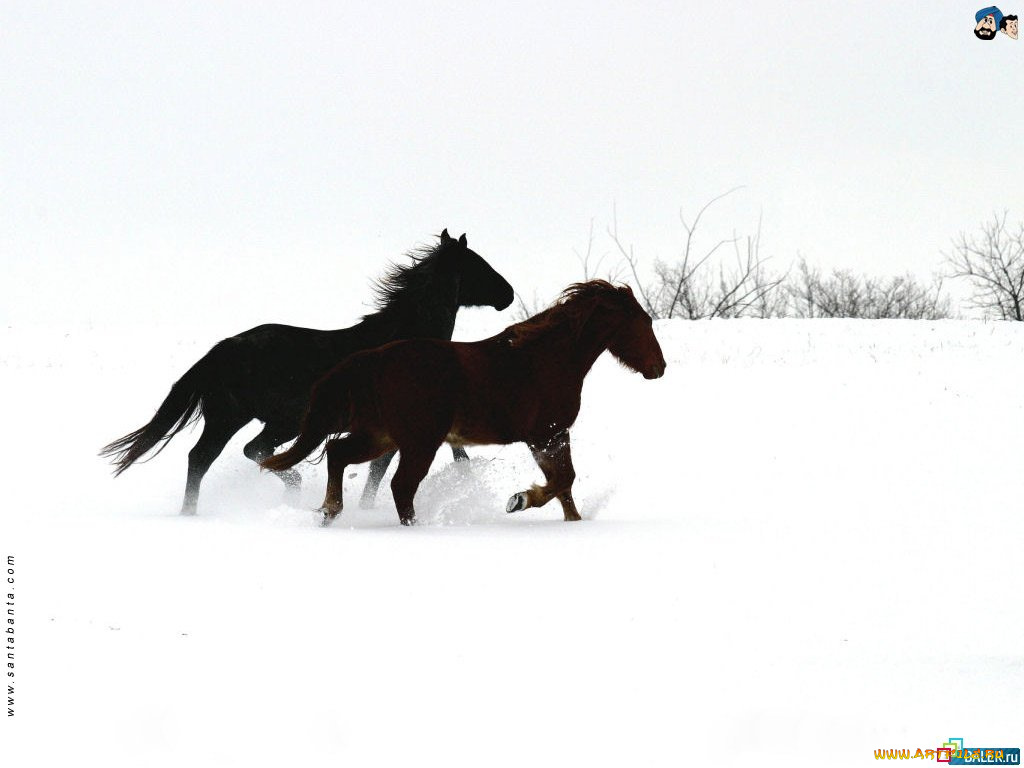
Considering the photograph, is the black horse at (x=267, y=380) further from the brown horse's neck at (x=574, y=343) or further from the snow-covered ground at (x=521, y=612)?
the brown horse's neck at (x=574, y=343)

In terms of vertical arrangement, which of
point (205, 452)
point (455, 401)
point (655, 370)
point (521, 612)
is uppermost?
point (655, 370)

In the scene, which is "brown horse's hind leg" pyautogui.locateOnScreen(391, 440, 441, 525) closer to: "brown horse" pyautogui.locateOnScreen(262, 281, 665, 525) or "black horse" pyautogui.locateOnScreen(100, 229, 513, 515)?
"brown horse" pyautogui.locateOnScreen(262, 281, 665, 525)

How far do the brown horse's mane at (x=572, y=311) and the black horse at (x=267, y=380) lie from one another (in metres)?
1.22

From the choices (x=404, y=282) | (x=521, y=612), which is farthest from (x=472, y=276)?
(x=521, y=612)

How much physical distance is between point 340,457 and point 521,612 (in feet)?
8.34

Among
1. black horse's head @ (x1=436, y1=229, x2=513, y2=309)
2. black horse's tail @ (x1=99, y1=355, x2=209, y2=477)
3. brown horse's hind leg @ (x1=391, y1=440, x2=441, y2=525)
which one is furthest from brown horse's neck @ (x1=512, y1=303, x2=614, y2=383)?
black horse's tail @ (x1=99, y1=355, x2=209, y2=477)

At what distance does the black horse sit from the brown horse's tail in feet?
2.33

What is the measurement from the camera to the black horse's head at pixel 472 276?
904 centimetres

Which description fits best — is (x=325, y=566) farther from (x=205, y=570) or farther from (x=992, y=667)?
(x=992, y=667)

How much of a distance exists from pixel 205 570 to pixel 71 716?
1921mm

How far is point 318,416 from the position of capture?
24.8 feet

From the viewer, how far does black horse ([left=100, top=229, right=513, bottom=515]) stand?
27.0ft

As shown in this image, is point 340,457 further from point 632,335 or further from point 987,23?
point 987,23

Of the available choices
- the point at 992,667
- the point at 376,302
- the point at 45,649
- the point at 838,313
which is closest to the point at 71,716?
the point at 45,649
